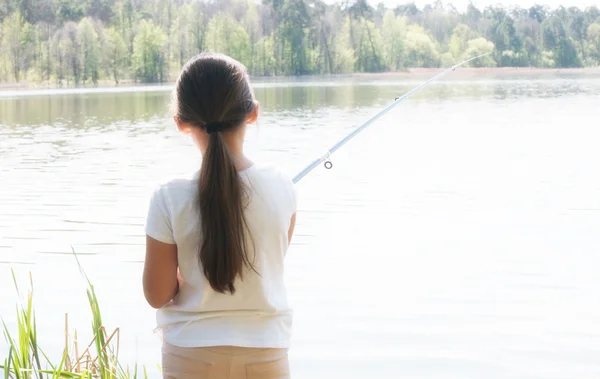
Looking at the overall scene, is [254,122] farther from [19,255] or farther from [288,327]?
[19,255]

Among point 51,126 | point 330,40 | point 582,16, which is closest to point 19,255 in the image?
point 51,126

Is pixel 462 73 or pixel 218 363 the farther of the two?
pixel 462 73

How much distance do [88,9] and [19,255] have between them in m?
69.7

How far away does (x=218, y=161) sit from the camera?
5.03 ft

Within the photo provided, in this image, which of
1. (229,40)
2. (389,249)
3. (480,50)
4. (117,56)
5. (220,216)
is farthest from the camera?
(480,50)

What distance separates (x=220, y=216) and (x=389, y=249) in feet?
19.8

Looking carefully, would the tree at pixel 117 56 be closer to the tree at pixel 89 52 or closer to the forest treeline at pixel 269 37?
the forest treeline at pixel 269 37

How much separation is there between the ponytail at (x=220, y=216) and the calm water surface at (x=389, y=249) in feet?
10.0

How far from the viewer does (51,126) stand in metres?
22.9

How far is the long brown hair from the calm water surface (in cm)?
306

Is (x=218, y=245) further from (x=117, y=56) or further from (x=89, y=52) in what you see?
(x=117, y=56)

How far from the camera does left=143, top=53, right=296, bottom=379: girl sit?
1525 mm

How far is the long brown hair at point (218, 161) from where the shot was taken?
152cm

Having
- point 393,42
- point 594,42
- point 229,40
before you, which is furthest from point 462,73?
point 229,40
